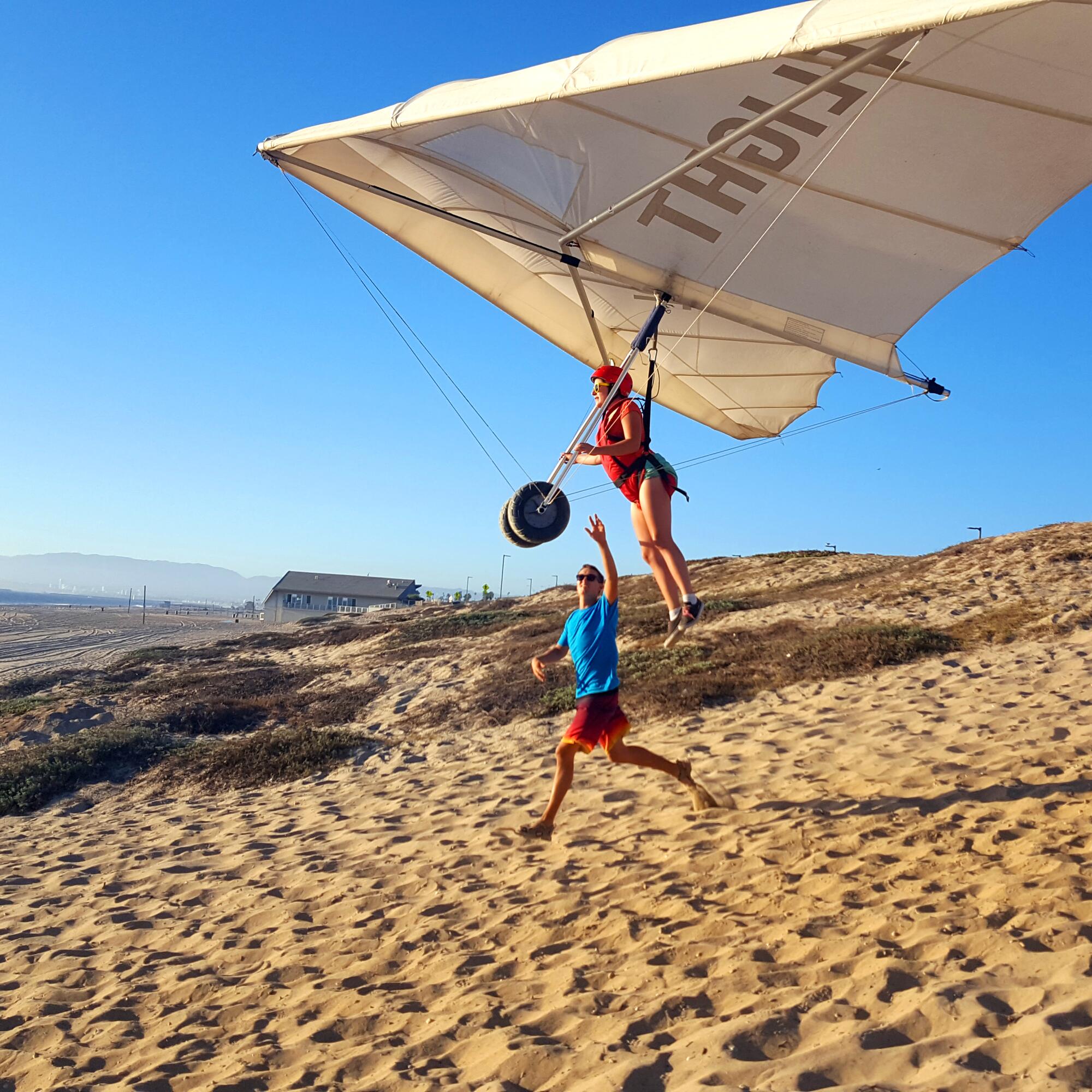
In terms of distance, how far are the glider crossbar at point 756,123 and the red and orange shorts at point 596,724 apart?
3644mm

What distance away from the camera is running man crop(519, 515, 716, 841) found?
6.73m

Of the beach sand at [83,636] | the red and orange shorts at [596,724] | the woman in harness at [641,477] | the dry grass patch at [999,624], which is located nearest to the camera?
the red and orange shorts at [596,724]

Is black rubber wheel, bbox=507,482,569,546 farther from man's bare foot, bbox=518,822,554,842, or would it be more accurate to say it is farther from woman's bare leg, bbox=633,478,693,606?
man's bare foot, bbox=518,822,554,842

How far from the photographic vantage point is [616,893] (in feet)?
20.1

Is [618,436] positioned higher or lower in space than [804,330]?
A: lower

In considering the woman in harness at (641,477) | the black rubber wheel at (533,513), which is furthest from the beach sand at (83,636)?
the woman in harness at (641,477)

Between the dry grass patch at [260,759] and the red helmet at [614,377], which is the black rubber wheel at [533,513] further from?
the dry grass patch at [260,759]

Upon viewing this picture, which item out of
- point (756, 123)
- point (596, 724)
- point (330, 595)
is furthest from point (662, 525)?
point (330, 595)

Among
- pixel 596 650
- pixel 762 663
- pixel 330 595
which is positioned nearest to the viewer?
pixel 596 650

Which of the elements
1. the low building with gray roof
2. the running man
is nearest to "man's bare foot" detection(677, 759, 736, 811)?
the running man

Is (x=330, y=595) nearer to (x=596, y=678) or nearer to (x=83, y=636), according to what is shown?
(x=83, y=636)

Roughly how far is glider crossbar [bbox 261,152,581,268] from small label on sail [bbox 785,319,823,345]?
7.11 feet

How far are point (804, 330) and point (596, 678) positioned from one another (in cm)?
401

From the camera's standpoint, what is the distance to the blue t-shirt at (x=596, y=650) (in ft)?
22.2
